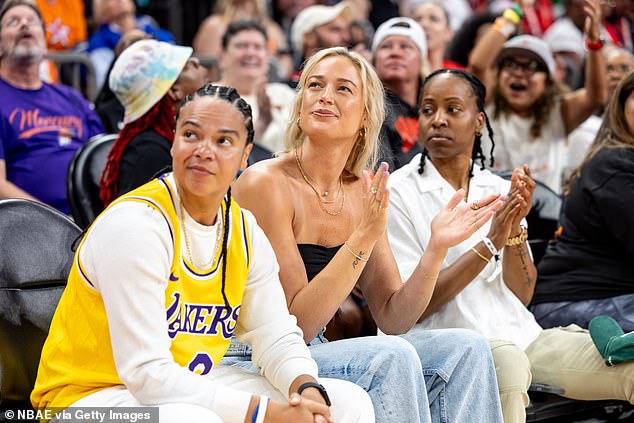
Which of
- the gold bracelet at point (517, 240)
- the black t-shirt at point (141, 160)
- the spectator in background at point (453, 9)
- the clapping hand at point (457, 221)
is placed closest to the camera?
the clapping hand at point (457, 221)

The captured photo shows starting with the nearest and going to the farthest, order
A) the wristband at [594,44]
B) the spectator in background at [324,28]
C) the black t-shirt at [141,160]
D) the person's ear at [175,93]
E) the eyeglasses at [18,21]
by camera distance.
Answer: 1. the black t-shirt at [141,160]
2. the person's ear at [175,93]
3. the eyeglasses at [18,21]
4. the wristband at [594,44]
5. the spectator in background at [324,28]

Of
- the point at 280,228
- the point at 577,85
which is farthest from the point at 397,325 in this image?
the point at 577,85

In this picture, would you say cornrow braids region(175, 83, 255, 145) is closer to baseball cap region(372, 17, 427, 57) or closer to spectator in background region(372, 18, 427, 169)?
spectator in background region(372, 18, 427, 169)

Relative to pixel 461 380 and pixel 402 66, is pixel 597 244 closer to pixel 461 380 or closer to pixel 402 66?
pixel 461 380

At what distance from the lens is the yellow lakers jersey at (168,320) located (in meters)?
2.48

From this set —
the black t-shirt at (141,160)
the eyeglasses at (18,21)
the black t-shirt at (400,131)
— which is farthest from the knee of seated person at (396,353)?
the eyeglasses at (18,21)

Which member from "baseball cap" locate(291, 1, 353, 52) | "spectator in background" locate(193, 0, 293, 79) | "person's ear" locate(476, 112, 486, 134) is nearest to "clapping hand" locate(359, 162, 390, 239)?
"person's ear" locate(476, 112, 486, 134)

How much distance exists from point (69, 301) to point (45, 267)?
1.81 ft

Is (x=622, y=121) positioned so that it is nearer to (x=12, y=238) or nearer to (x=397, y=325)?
(x=397, y=325)

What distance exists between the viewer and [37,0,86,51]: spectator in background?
6.69 metres

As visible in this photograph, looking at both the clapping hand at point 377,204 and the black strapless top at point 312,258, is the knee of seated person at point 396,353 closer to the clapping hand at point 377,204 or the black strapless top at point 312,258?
the clapping hand at point 377,204

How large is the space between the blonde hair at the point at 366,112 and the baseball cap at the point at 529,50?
228cm

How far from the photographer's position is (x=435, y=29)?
663cm

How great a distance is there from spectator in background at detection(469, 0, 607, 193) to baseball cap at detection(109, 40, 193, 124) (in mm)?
1995
